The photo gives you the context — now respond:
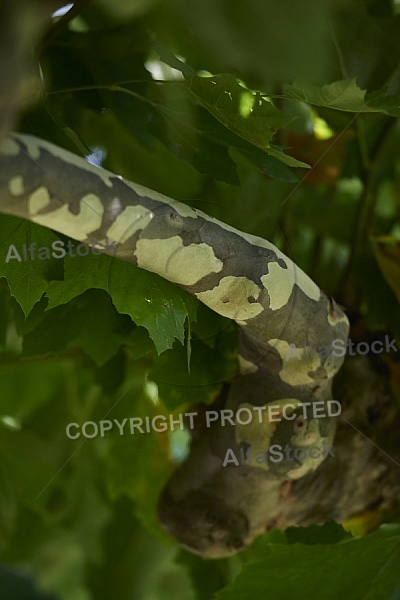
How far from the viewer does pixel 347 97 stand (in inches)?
12.2

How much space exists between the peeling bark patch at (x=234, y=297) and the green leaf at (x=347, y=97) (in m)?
0.09

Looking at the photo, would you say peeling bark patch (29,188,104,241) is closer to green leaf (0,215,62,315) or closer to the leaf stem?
green leaf (0,215,62,315)

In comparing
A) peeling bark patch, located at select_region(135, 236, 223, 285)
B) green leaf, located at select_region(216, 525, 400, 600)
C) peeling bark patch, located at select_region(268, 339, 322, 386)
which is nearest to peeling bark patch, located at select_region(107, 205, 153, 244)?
peeling bark patch, located at select_region(135, 236, 223, 285)

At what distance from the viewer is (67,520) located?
2.20ft

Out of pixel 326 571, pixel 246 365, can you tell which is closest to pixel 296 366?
pixel 246 365

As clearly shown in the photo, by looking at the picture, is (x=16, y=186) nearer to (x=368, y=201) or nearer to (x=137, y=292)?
(x=137, y=292)

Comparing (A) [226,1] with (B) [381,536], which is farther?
(B) [381,536]

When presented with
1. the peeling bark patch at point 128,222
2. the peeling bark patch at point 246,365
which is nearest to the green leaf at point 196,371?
the peeling bark patch at point 246,365

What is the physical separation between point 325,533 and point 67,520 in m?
0.32

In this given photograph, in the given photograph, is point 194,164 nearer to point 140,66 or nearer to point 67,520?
point 140,66

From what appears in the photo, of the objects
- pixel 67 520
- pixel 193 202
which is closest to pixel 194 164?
pixel 193 202

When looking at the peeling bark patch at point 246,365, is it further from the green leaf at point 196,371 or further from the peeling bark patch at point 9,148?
the peeling bark patch at point 9,148

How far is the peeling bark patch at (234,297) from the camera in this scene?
30cm

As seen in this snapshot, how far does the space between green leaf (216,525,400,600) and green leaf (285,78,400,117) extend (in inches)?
10.1
